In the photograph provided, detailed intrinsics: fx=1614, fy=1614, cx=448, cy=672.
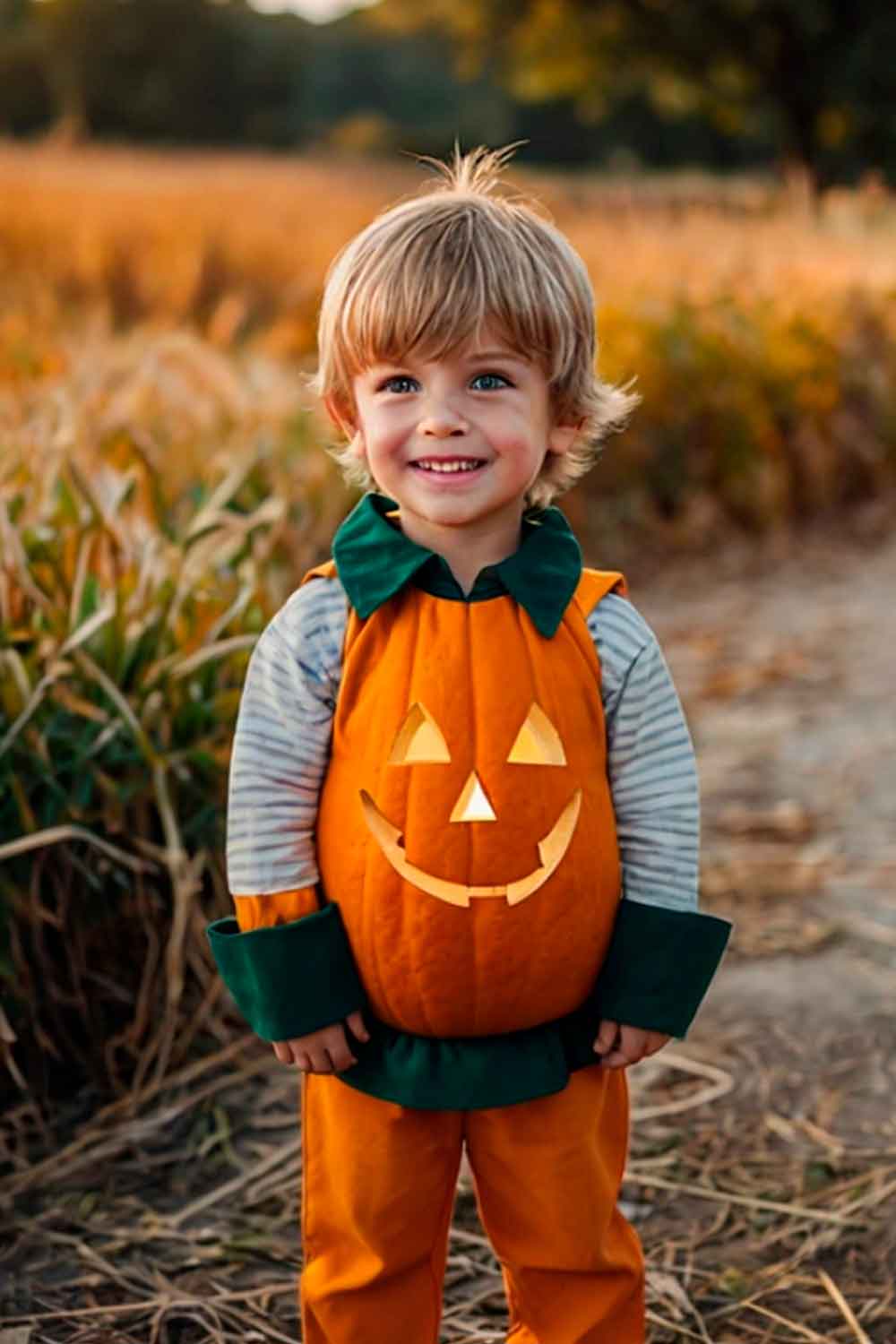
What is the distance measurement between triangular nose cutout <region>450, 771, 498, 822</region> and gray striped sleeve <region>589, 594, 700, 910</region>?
0.55 ft

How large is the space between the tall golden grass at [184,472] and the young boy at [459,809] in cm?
75

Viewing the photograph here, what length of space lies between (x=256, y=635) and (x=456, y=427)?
1188 mm

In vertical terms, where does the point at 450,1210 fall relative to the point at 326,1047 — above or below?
below

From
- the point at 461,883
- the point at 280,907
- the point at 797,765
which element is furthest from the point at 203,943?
the point at 797,765

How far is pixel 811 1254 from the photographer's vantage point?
2170mm

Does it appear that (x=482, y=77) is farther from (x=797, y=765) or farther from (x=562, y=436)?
(x=562, y=436)

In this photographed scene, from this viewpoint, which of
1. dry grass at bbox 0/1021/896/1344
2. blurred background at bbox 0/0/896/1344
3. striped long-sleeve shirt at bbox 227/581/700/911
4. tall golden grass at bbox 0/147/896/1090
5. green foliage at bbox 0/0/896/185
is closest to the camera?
striped long-sleeve shirt at bbox 227/581/700/911

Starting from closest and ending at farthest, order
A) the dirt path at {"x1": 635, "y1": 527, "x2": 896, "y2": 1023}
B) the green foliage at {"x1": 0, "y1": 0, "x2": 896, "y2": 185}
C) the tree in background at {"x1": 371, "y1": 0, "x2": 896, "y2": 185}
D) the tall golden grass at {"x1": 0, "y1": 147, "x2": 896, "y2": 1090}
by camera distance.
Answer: the tall golden grass at {"x1": 0, "y1": 147, "x2": 896, "y2": 1090} → the dirt path at {"x1": 635, "y1": 527, "x2": 896, "y2": 1023} → the tree in background at {"x1": 371, "y1": 0, "x2": 896, "y2": 185} → the green foliage at {"x1": 0, "y1": 0, "x2": 896, "y2": 185}

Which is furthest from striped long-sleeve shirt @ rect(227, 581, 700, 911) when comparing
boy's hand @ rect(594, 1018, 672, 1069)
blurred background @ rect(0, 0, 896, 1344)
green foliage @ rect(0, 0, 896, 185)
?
green foliage @ rect(0, 0, 896, 185)

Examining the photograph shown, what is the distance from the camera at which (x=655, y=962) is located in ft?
5.27

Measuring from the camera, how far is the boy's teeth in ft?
5.07

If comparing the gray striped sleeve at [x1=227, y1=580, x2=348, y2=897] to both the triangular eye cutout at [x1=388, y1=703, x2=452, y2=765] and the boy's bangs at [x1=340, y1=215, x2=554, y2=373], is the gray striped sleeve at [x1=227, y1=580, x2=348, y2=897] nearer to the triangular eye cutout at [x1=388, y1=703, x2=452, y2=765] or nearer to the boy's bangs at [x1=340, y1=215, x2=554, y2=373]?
the triangular eye cutout at [x1=388, y1=703, x2=452, y2=765]

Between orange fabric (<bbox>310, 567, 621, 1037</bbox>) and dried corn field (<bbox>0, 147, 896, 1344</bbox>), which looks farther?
dried corn field (<bbox>0, 147, 896, 1344</bbox>)

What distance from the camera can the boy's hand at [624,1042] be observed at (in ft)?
5.32
